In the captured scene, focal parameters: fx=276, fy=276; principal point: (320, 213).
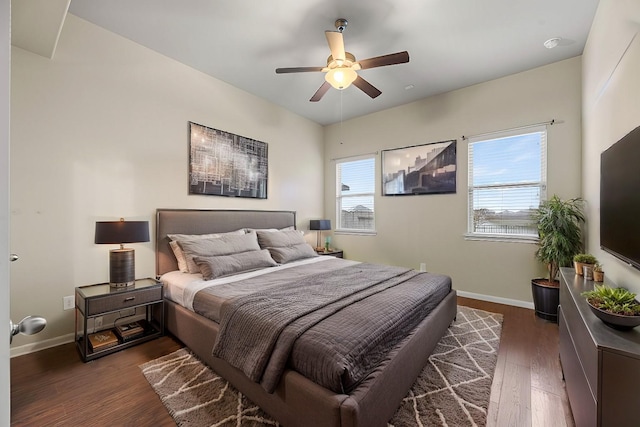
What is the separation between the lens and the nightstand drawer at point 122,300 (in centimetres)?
225

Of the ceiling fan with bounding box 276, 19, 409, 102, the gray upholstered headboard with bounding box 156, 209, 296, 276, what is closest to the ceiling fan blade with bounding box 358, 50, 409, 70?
the ceiling fan with bounding box 276, 19, 409, 102

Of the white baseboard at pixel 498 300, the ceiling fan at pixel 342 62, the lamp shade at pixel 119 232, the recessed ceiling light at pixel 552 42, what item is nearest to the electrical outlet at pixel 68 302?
the lamp shade at pixel 119 232

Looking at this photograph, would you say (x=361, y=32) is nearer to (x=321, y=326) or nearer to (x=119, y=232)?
(x=321, y=326)

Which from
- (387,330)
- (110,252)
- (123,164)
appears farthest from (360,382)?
(123,164)

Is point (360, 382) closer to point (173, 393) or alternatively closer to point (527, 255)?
point (173, 393)

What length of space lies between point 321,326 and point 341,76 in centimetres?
219

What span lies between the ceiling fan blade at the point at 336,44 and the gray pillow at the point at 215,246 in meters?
2.18

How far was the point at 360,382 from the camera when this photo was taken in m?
1.42

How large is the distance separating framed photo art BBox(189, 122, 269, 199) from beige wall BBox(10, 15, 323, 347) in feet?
0.41

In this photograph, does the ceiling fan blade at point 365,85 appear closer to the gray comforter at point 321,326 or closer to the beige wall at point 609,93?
the beige wall at point 609,93

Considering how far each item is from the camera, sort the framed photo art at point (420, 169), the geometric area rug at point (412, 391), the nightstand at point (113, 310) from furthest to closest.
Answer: the framed photo art at point (420, 169)
the nightstand at point (113, 310)
the geometric area rug at point (412, 391)

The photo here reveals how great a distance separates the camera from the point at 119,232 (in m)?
2.46

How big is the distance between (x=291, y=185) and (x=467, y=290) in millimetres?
3143

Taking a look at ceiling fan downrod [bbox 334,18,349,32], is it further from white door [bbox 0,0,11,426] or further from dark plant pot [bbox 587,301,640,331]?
dark plant pot [bbox 587,301,640,331]
